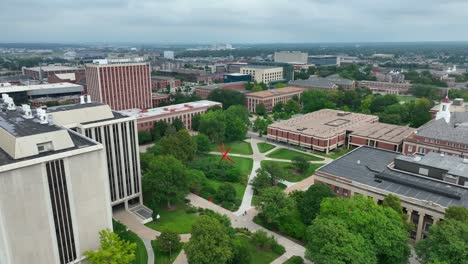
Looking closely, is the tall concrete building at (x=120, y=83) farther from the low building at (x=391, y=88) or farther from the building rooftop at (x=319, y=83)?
the low building at (x=391, y=88)

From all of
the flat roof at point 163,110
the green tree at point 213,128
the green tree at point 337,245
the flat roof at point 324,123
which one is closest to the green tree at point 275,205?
the green tree at point 337,245

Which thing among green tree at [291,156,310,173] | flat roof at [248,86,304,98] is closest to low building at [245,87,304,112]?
flat roof at [248,86,304,98]

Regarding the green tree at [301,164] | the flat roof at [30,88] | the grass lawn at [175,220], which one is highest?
the flat roof at [30,88]

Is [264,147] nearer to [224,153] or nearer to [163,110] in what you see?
[224,153]

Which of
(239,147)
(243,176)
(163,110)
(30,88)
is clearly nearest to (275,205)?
(243,176)

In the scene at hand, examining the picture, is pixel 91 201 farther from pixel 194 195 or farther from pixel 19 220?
pixel 194 195

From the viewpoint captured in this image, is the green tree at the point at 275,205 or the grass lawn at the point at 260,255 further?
the green tree at the point at 275,205

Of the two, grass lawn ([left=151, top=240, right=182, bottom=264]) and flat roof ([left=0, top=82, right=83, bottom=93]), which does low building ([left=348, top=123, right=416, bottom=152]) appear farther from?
flat roof ([left=0, top=82, right=83, bottom=93])

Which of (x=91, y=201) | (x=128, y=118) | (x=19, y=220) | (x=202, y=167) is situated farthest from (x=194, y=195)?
(x=19, y=220)

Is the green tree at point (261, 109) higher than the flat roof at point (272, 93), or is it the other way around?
the flat roof at point (272, 93)
